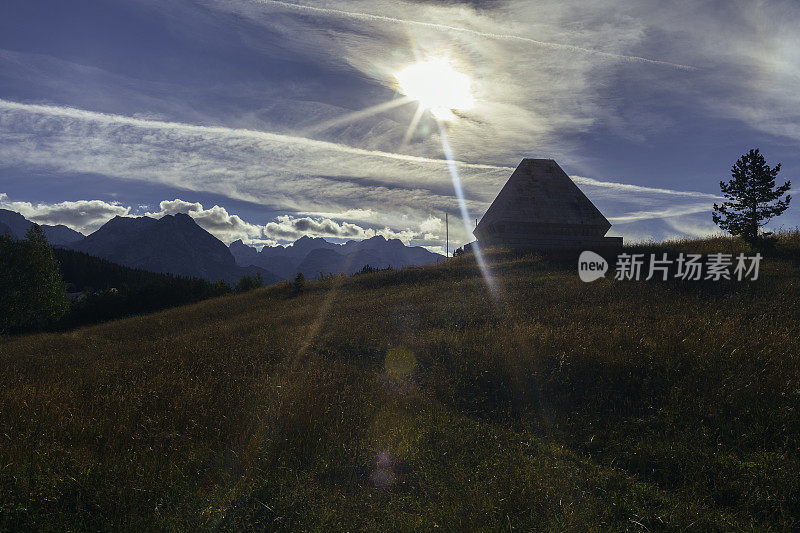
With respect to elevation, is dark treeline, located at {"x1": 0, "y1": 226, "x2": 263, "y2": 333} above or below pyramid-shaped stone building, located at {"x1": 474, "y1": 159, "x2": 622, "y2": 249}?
below

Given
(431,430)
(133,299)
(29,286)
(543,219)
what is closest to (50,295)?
(29,286)

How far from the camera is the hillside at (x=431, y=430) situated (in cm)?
343

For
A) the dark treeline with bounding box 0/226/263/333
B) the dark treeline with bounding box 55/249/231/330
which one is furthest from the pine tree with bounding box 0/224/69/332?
the dark treeline with bounding box 55/249/231/330

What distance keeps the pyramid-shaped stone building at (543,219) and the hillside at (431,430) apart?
18022mm

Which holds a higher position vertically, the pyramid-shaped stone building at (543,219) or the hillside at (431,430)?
the pyramid-shaped stone building at (543,219)

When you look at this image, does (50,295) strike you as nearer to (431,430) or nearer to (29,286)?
(29,286)

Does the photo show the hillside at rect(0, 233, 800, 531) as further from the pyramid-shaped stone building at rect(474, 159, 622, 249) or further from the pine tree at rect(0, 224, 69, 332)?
the pine tree at rect(0, 224, 69, 332)

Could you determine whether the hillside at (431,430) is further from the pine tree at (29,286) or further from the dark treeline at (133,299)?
the pine tree at (29,286)

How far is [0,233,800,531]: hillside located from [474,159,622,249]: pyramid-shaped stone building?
18022 millimetres

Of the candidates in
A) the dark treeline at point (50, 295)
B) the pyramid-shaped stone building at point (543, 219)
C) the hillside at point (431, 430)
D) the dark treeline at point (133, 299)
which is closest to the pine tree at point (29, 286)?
the dark treeline at point (50, 295)

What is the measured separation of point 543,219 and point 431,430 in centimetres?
2489

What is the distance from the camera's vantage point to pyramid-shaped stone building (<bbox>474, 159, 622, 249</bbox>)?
26984 mm

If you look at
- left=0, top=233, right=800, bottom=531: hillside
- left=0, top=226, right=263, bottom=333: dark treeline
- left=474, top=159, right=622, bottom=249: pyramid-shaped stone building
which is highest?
left=474, top=159, right=622, bottom=249: pyramid-shaped stone building

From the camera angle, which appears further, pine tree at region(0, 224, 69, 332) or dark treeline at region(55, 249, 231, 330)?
dark treeline at region(55, 249, 231, 330)
